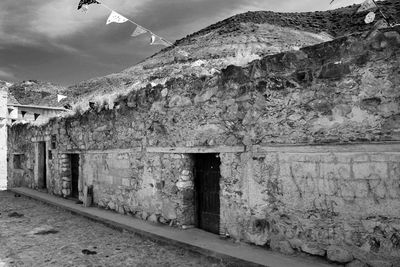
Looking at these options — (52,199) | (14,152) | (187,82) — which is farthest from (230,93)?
(14,152)

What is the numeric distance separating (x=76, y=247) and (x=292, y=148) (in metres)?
4.12

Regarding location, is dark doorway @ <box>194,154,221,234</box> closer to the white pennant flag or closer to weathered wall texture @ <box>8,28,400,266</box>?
weathered wall texture @ <box>8,28,400,266</box>

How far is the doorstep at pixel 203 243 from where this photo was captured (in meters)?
4.53

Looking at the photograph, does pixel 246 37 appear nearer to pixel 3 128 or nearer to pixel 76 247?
pixel 3 128

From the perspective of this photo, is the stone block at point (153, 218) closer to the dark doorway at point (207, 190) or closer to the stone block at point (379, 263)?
the dark doorway at point (207, 190)

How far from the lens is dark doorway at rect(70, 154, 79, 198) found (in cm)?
1141

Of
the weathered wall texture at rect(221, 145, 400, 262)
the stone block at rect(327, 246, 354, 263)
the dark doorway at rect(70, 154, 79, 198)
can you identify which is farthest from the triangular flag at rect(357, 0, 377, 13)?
the dark doorway at rect(70, 154, 79, 198)

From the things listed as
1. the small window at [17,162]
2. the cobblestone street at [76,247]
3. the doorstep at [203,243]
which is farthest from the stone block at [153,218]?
the small window at [17,162]

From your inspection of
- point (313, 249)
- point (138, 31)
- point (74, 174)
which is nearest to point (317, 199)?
point (313, 249)

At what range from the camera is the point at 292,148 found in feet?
15.8

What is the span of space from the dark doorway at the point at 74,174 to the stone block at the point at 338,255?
29.3 feet

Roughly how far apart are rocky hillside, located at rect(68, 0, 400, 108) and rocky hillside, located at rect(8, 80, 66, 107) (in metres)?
2.11

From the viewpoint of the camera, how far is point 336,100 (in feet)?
14.4

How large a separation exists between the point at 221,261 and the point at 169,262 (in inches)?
32.4
